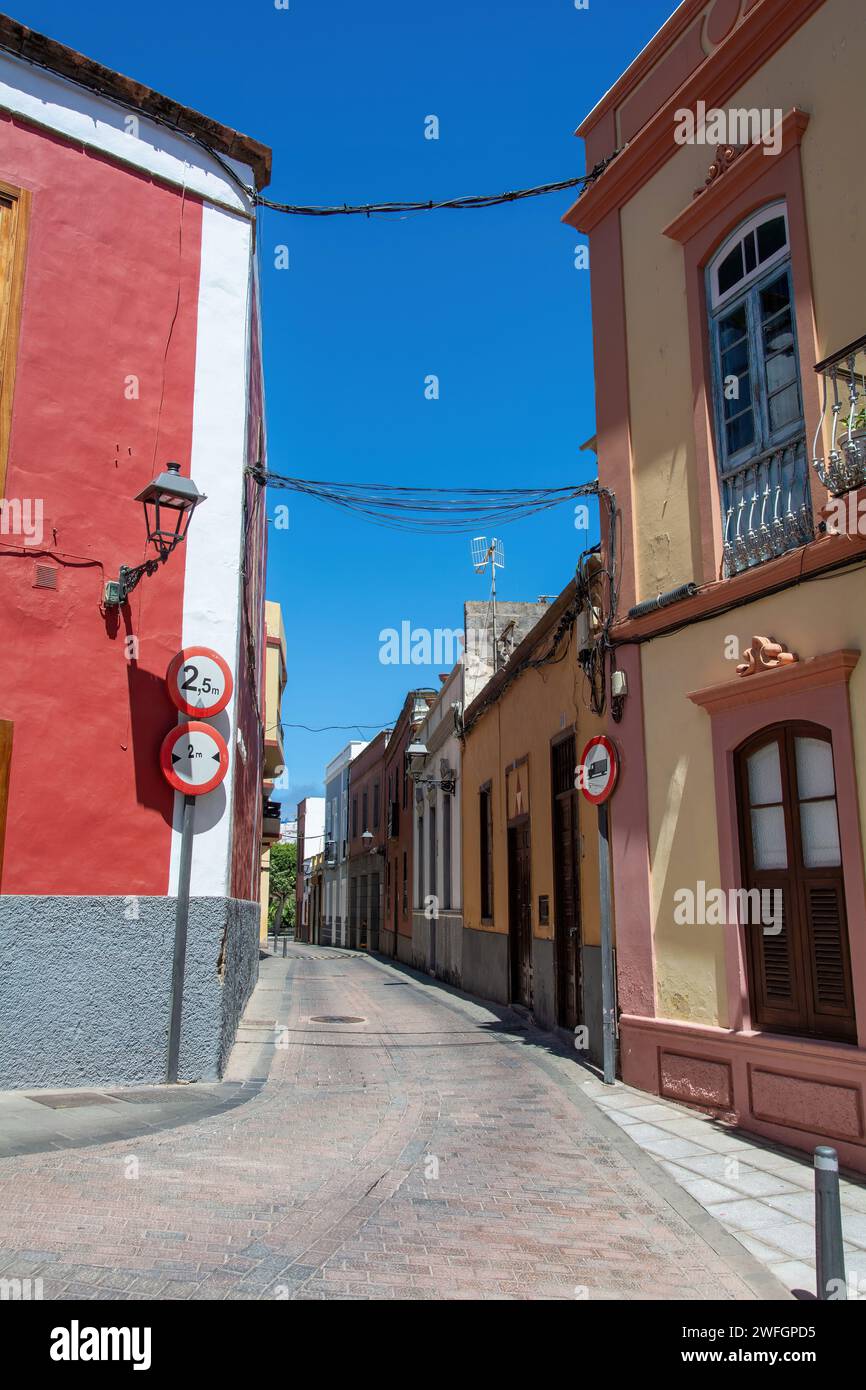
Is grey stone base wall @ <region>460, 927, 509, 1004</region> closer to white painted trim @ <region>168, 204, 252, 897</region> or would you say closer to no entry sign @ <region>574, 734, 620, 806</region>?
no entry sign @ <region>574, 734, 620, 806</region>

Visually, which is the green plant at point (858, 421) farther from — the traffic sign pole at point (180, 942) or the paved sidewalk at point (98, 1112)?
the paved sidewalk at point (98, 1112)

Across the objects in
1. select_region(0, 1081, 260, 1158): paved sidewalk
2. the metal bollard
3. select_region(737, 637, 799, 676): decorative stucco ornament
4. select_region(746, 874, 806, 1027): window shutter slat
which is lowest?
select_region(0, 1081, 260, 1158): paved sidewalk

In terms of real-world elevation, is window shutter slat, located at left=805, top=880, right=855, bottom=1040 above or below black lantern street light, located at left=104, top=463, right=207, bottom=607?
below

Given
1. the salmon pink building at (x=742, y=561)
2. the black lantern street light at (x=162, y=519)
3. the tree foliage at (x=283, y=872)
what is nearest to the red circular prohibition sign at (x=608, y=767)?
the salmon pink building at (x=742, y=561)

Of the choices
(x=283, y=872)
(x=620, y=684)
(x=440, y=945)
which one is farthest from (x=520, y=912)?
(x=283, y=872)

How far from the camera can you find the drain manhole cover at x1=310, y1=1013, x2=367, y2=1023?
12.8 meters

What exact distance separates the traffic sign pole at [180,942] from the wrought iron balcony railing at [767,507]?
4952 mm

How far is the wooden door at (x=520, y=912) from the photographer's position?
1340 cm

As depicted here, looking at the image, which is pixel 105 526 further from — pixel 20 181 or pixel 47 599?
pixel 20 181

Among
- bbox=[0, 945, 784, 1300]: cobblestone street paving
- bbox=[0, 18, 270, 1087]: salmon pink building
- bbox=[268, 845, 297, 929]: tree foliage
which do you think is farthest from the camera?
bbox=[268, 845, 297, 929]: tree foliage

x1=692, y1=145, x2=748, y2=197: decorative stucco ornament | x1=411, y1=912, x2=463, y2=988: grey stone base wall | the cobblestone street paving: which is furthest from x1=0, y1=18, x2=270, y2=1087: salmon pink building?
x1=411, y1=912, x2=463, y2=988: grey stone base wall

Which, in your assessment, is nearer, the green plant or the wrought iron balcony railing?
the green plant

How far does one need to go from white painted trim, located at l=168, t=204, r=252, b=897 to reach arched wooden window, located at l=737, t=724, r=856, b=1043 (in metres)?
4.42
